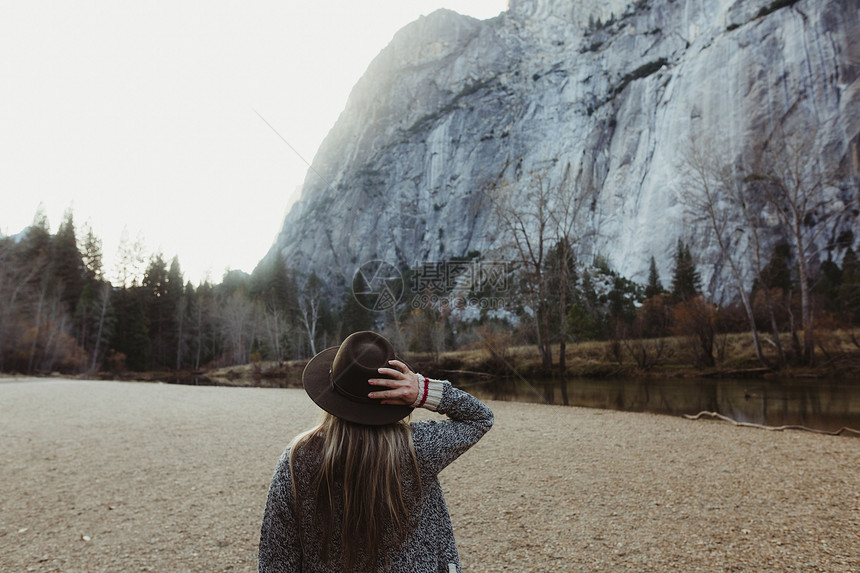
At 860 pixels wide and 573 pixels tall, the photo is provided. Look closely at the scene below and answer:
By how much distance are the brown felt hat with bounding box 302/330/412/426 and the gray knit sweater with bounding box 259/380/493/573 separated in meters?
0.16

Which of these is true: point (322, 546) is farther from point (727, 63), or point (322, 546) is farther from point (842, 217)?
point (727, 63)

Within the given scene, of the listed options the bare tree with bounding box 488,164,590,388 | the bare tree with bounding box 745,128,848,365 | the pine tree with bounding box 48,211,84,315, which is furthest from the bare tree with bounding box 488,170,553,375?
the pine tree with bounding box 48,211,84,315

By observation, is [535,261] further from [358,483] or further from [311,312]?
[358,483]

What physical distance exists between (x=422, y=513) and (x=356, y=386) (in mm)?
532

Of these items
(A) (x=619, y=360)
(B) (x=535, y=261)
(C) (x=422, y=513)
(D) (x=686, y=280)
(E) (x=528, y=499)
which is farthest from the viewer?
(D) (x=686, y=280)

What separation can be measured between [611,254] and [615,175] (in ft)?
36.8

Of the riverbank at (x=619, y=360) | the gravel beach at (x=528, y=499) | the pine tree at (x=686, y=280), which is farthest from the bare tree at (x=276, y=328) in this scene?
the pine tree at (x=686, y=280)

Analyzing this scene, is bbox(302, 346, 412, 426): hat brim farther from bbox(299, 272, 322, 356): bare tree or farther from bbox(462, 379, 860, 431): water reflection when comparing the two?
bbox(299, 272, 322, 356): bare tree

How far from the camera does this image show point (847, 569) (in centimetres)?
270

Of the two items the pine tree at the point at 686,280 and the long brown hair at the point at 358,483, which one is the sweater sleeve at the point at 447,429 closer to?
the long brown hair at the point at 358,483

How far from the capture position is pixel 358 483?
113 cm

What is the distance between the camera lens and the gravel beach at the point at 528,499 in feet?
9.96

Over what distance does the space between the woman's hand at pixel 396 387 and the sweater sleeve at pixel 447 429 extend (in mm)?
97

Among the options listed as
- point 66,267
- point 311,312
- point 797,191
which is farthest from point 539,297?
point 66,267
